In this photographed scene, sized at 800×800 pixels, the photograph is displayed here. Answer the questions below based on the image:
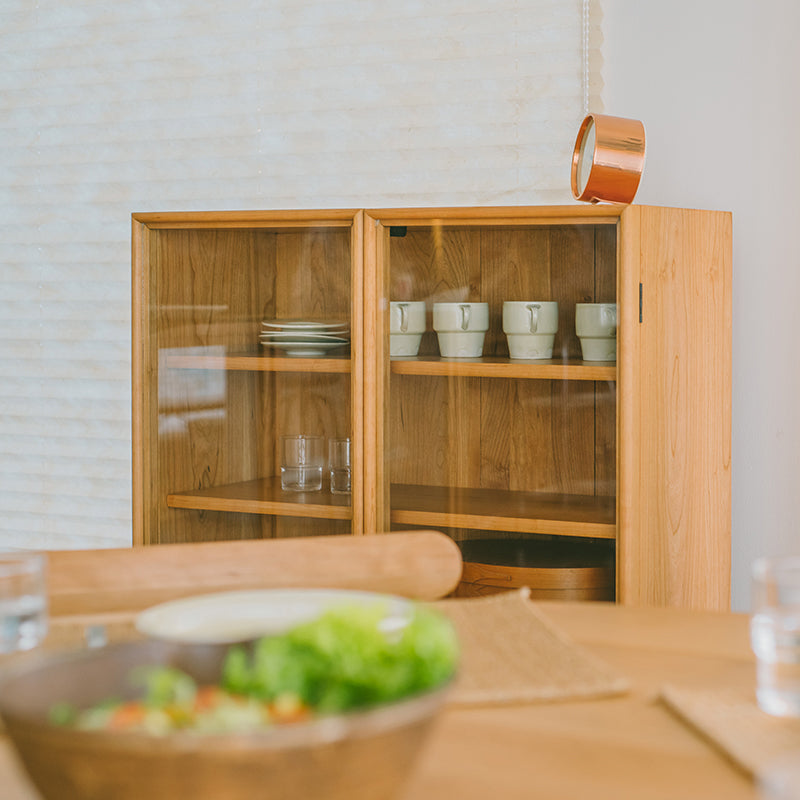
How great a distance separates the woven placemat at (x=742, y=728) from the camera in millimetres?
655

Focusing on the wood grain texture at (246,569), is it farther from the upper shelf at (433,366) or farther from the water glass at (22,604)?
the upper shelf at (433,366)

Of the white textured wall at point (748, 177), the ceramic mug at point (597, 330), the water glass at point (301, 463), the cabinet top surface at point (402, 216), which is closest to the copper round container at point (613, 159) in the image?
the cabinet top surface at point (402, 216)

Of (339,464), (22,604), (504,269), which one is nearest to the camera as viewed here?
(22,604)

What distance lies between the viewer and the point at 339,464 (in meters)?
1.91

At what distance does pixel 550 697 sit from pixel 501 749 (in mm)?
105

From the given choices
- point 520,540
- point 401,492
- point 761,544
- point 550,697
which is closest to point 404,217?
point 401,492

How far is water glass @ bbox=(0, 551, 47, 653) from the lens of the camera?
81cm

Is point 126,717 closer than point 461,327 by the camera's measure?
Yes

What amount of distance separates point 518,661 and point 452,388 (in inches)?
40.4

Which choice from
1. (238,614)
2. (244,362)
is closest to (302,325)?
(244,362)

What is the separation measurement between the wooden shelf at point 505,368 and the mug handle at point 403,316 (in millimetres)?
57

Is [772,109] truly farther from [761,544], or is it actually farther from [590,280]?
[761,544]

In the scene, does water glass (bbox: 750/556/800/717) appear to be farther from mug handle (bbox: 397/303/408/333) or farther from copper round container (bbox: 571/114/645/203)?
mug handle (bbox: 397/303/408/333)

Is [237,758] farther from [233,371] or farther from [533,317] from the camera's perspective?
[233,371]
